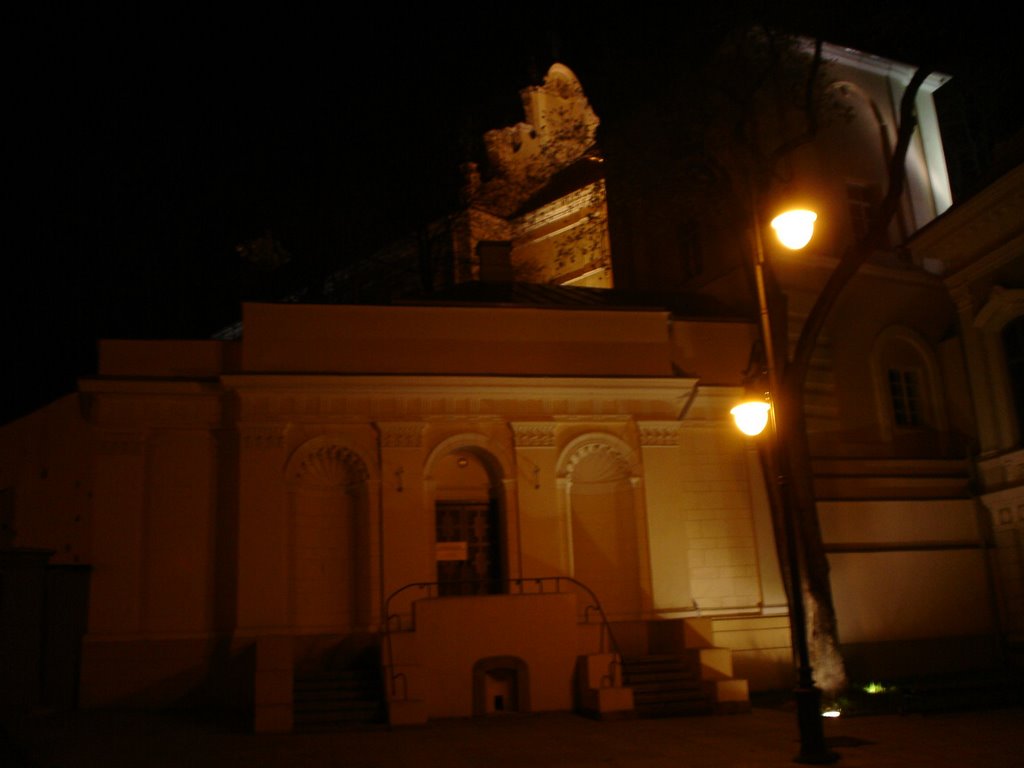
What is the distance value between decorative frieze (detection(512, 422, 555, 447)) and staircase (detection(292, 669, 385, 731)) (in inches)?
221

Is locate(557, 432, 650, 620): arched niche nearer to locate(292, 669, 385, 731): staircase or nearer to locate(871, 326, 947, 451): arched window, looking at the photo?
locate(292, 669, 385, 731): staircase

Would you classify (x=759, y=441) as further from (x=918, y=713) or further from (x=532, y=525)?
(x=918, y=713)

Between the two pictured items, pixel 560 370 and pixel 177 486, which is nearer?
pixel 177 486

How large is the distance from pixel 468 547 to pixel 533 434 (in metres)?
2.69

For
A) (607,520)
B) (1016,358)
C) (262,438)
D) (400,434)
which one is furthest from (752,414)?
(1016,358)

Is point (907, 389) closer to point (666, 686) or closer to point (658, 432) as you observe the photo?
point (658, 432)

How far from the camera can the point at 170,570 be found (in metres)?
19.5

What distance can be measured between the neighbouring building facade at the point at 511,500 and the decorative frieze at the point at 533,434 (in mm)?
43

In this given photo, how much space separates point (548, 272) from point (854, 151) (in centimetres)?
1141

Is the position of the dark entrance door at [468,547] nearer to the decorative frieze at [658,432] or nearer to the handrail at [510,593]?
the handrail at [510,593]

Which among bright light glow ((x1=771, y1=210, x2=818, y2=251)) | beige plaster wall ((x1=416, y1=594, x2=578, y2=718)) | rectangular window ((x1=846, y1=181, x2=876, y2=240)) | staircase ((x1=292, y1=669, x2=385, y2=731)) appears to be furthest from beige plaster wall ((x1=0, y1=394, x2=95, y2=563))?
rectangular window ((x1=846, y1=181, x2=876, y2=240))

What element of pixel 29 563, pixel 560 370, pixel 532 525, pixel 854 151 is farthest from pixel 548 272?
pixel 29 563

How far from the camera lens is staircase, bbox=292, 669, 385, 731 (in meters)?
16.5

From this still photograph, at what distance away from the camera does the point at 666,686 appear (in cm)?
1811
